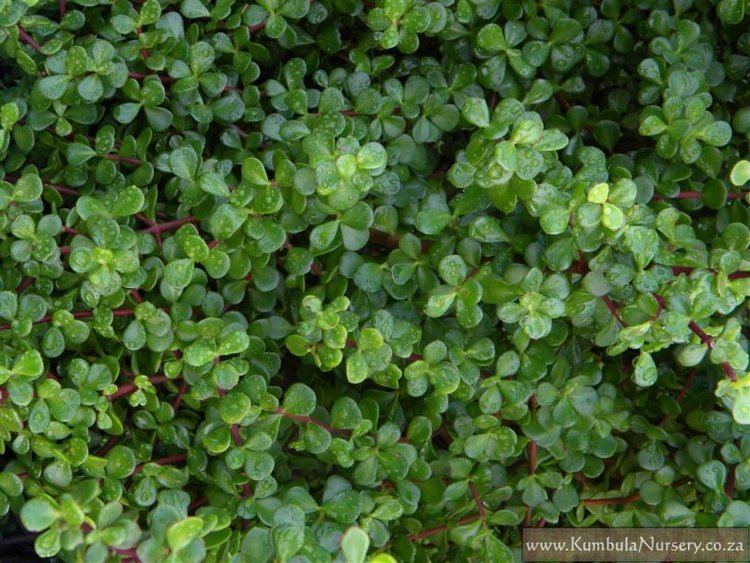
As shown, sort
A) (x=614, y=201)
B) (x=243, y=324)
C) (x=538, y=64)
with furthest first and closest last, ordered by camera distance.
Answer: (x=538, y=64) → (x=243, y=324) → (x=614, y=201)

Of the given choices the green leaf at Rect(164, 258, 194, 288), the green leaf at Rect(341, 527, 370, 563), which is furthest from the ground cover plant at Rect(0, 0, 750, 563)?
the green leaf at Rect(341, 527, 370, 563)

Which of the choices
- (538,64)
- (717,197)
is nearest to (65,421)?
(538,64)

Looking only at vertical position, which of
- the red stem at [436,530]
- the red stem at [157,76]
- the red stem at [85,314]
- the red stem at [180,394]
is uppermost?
the red stem at [157,76]

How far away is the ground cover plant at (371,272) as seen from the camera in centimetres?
109

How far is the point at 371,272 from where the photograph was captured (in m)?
1.18

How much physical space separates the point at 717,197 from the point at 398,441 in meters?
0.62

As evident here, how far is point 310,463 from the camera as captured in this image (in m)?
1.24

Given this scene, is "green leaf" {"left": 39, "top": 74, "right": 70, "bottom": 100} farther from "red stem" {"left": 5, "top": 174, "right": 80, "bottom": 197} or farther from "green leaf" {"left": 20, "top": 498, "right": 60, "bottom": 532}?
"green leaf" {"left": 20, "top": 498, "right": 60, "bottom": 532}

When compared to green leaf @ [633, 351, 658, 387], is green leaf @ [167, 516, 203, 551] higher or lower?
lower

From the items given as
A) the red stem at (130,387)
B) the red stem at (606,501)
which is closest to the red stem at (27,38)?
the red stem at (130,387)

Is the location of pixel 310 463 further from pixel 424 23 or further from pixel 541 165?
pixel 424 23

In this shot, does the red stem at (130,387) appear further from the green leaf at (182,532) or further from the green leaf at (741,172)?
the green leaf at (741,172)

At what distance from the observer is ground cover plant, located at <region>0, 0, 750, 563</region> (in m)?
1.09

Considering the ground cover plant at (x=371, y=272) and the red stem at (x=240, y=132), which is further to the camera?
the red stem at (x=240, y=132)
